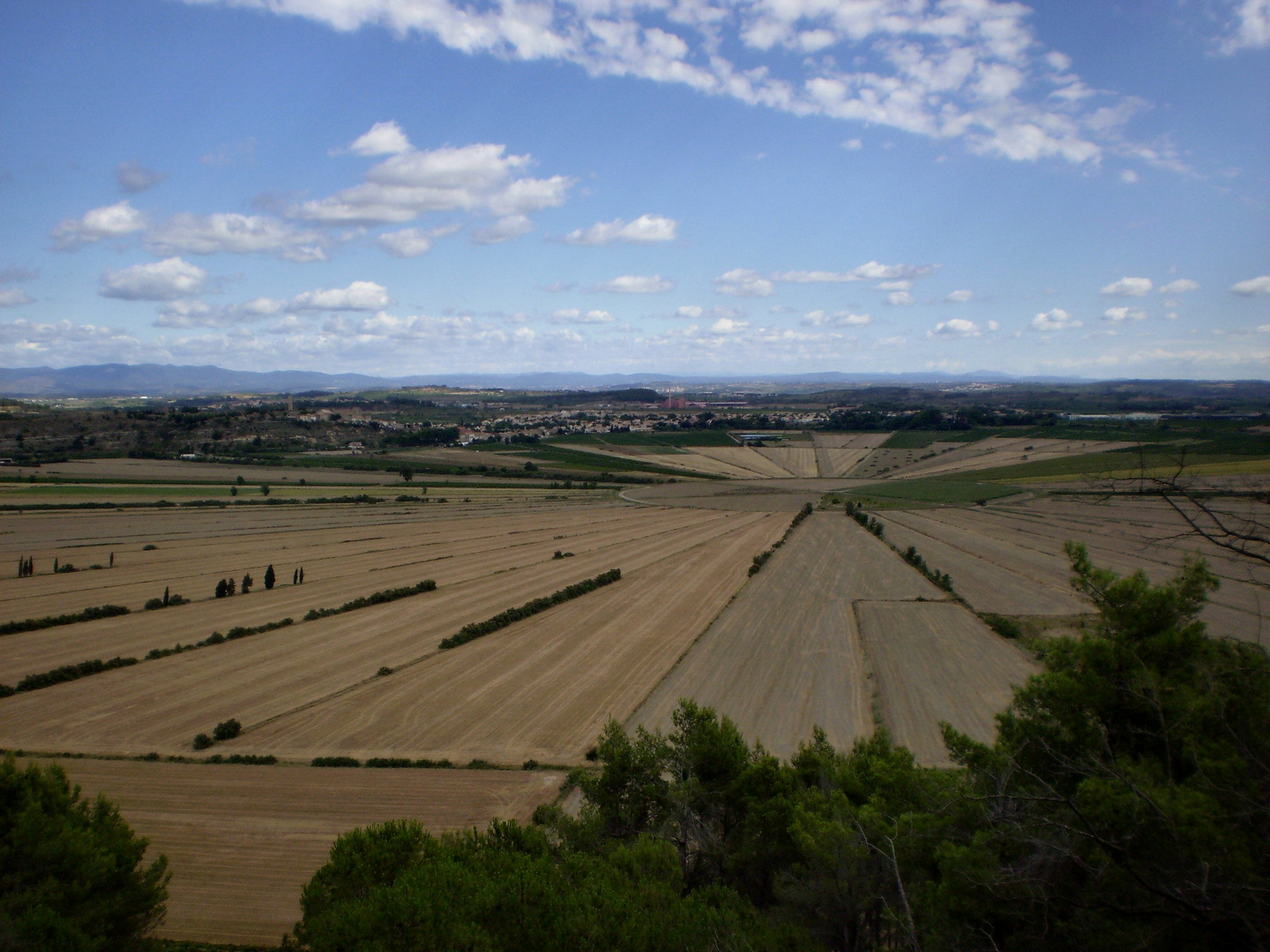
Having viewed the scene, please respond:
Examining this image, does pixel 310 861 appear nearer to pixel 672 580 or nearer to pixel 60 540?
pixel 672 580

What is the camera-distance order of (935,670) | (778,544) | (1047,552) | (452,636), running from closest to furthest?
(935,670), (452,636), (1047,552), (778,544)

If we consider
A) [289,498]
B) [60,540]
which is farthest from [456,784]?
[289,498]

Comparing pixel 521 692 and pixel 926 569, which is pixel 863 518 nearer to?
pixel 926 569

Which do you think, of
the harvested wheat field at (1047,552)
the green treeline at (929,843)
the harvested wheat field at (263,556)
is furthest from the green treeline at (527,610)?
the harvested wheat field at (1047,552)

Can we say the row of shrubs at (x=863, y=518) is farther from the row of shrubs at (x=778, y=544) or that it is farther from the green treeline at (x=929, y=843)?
the green treeline at (x=929, y=843)

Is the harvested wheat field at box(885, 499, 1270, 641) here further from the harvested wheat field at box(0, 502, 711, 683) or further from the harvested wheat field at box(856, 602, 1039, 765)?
the harvested wheat field at box(0, 502, 711, 683)

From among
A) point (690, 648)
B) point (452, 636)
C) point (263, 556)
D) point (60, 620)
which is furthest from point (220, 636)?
point (690, 648)
